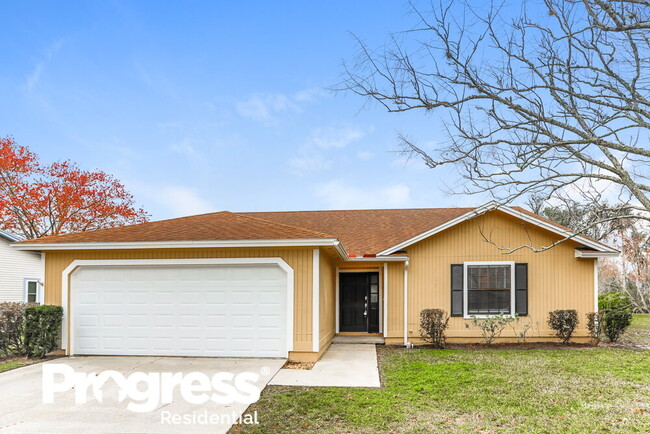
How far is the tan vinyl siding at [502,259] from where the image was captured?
38.6 ft

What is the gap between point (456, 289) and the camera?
38.9 feet

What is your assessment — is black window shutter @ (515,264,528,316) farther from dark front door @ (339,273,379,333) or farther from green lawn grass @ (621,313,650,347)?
dark front door @ (339,273,379,333)

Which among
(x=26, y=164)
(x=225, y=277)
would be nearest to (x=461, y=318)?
(x=225, y=277)

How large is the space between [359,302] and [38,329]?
8201mm

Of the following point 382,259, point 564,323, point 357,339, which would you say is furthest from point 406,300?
point 564,323

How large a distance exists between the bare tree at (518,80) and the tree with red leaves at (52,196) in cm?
2422

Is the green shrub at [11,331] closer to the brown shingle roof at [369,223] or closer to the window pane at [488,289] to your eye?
the brown shingle roof at [369,223]

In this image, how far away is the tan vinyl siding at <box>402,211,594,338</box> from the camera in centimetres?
1177

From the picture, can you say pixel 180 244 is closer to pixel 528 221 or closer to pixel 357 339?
pixel 357 339

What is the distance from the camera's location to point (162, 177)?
2103 centimetres

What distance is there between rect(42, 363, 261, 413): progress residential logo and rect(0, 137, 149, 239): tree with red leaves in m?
19.3

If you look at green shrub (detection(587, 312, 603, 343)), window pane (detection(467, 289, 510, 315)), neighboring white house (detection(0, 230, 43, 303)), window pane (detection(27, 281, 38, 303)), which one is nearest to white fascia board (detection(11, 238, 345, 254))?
window pane (detection(467, 289, 510, 315))

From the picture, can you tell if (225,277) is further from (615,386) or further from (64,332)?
(615,386)

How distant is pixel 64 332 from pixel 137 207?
17985mm
